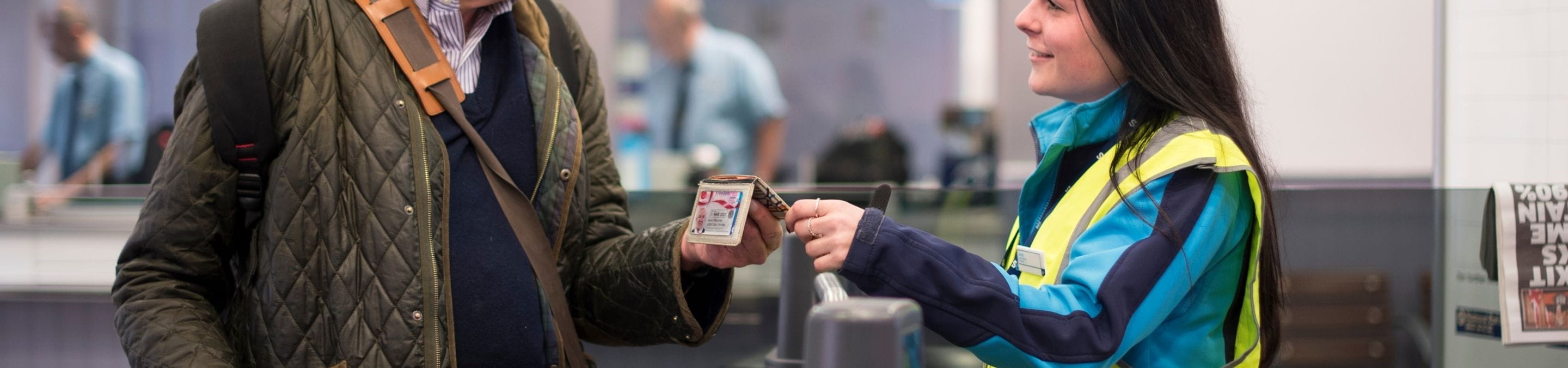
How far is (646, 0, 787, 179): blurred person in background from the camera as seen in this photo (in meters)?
6.70

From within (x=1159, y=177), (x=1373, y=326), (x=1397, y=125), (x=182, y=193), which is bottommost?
(x=1373, y=326)

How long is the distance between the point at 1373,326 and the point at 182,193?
298 centimetres

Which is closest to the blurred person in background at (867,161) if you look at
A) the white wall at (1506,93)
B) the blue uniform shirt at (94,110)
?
the blue uniform shirt at (94,110)

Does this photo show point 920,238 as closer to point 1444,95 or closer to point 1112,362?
point 1112,362

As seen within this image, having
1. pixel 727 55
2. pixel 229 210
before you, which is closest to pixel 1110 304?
pixel 229 210

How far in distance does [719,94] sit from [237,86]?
5.16 meters

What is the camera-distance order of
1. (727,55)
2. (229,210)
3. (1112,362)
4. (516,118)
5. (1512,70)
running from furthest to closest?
(727,55)
(1512,70)
(516,118)
(229,210)
(1112,362)

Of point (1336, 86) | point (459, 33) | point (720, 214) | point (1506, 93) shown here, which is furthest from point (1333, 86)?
point (459, 33)

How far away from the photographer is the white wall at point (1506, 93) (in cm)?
251

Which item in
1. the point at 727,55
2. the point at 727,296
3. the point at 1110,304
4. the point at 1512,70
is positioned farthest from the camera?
the point at 727,55

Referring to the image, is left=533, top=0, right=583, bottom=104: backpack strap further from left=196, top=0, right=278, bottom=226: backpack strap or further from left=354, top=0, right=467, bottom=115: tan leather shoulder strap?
left=196, top=0, right=278, bottom=226: backpack strap

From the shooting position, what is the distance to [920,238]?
1.47 metres

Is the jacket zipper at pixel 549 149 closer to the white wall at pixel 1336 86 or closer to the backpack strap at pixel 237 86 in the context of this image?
the backpack strap at pixel 237 86

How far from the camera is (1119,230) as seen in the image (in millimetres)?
1497
